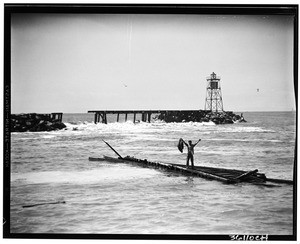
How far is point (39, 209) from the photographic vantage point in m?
2.94

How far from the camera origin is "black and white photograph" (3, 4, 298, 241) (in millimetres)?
2930

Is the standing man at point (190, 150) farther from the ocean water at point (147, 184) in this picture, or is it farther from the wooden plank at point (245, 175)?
the wooden plank at point (245, 175)

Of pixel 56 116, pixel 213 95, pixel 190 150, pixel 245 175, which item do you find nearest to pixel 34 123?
pixel 56 116

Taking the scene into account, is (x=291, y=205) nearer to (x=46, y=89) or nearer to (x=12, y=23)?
(x=46, y=89)

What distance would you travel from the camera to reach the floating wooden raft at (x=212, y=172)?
9.71ft

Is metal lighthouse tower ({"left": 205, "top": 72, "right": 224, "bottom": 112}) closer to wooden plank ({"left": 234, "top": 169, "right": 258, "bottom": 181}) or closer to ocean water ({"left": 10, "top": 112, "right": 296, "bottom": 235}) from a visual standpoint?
ocean water ({"left": 10, "top": 112, "right": 296, "bottom": 235})

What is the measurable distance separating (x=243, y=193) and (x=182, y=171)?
478 mm

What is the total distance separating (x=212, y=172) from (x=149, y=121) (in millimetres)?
617

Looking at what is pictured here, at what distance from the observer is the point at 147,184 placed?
2994mm

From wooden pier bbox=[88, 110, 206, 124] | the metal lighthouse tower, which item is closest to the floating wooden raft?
wooden pier bbox=[88, 110, 206, 124]

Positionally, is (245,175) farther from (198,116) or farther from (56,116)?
(56,116)

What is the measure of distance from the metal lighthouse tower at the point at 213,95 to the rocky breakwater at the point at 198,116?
0.15 ft

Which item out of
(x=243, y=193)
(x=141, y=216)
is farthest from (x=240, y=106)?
(x=141, y=216)

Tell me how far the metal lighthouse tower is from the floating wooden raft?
18.3 inches
